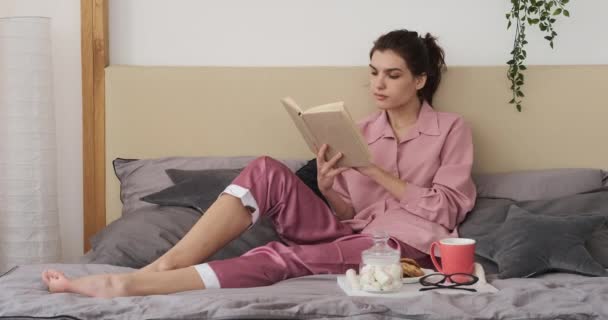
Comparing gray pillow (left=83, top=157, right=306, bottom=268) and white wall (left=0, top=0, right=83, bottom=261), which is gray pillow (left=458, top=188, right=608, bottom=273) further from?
white wall (left=0, top=0, right=83, bottom=261)

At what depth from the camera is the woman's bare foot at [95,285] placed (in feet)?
7.25

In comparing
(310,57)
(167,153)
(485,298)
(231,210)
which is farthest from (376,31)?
(485,298)

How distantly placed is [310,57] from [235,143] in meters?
0.42

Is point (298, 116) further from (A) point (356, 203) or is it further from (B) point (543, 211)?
(B) point (543, 211)

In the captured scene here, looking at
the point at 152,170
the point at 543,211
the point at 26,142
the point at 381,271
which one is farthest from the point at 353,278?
the point at 26,142

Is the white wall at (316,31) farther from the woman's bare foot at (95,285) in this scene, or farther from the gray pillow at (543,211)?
the woman's bare foot at (95,285)

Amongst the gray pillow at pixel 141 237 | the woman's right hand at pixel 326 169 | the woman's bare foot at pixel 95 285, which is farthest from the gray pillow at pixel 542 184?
the woman's bare foot at pixel 95 285

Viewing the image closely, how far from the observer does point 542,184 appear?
119 inches

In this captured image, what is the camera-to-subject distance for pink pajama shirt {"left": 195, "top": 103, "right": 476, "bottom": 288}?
8.16ft

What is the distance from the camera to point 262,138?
132 inches

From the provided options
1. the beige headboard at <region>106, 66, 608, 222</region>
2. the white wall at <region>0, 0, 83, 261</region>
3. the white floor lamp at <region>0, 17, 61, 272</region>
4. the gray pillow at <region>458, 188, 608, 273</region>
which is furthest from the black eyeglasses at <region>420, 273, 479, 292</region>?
the white wall at <region>0, 0, 83, 261</region>

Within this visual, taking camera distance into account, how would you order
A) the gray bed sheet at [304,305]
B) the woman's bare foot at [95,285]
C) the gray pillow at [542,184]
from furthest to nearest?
the gray pillow at [542,184] < the woman's bare foot at [95,285] < the gray bed sheet at [304,305]

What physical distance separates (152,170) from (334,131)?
0.86 metres

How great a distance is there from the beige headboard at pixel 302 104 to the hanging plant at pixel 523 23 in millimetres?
46
